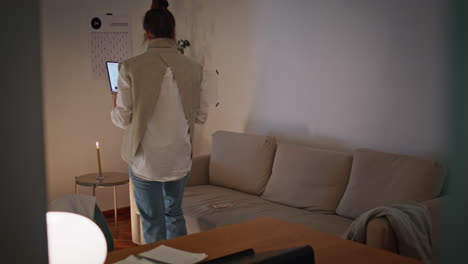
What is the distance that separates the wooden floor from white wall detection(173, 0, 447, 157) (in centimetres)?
96

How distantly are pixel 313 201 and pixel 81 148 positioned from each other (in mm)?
2292

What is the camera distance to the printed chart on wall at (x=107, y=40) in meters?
4.55

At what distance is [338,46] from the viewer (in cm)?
357

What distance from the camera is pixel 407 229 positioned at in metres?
2.16

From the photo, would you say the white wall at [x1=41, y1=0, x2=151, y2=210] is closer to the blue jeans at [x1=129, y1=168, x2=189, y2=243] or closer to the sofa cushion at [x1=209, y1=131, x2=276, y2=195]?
the sofa cushion at [x1=209, y1=131, x2=276, y2=195]

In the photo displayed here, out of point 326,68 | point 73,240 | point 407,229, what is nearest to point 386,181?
point 407,229

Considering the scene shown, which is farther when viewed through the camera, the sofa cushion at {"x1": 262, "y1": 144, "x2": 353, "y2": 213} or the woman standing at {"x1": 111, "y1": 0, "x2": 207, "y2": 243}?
the sofa cushion at {"x1": 262, "y1": 144, "x2": 353, "y2": 213}

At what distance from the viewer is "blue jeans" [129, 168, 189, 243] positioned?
2661 millimetres

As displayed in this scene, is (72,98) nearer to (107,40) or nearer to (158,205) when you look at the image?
(107,40)

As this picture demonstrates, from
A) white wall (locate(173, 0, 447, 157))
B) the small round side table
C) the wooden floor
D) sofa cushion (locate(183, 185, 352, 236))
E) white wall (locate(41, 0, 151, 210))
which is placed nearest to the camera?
sofa cushion (locate(183, 185, 352, 236))

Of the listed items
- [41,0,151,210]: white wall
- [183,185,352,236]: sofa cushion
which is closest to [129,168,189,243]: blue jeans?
[183,185,352,236]: sofa cushion

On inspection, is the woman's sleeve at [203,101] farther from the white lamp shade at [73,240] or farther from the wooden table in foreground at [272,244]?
the white lamp shade at [73,240]

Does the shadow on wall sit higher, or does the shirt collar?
the shirt collar

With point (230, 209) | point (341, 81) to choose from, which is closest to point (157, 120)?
point (230, 209)
